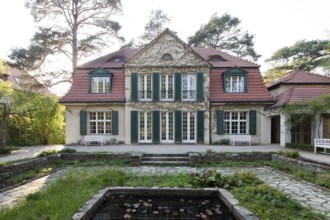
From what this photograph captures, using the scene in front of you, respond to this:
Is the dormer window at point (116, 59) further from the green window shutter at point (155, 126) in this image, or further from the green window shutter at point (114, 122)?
the green window shutter at point (155, 126)

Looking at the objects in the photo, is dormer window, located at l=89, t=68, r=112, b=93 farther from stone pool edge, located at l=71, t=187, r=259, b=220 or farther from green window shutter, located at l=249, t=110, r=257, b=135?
stone pool edge, located at l=71, t=187, r=259, b=220

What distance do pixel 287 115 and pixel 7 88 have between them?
1646 centimetres

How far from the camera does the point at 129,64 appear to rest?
663 inches

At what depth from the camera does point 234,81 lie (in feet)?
57.3

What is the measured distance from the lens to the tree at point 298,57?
2449 centimetres

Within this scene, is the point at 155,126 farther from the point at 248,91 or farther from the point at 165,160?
the point at 248,91

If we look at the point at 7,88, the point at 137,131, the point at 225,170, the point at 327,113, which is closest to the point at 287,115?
the point at 327,113

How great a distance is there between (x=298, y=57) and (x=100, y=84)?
21037 millimetres

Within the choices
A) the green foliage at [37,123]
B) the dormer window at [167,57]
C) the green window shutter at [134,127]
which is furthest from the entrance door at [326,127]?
the green foliage at [37,123]

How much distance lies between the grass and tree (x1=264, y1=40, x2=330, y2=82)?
71.8ft

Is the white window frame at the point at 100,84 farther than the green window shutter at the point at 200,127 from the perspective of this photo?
Yes

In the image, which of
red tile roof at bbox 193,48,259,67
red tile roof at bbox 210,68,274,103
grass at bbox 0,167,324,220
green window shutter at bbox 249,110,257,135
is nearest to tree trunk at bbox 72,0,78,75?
red tile roof at bbox 193,48,259,67

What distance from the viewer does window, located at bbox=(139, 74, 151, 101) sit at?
1698 cm

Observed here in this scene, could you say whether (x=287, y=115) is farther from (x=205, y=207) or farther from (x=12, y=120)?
(x=12, y=120)
